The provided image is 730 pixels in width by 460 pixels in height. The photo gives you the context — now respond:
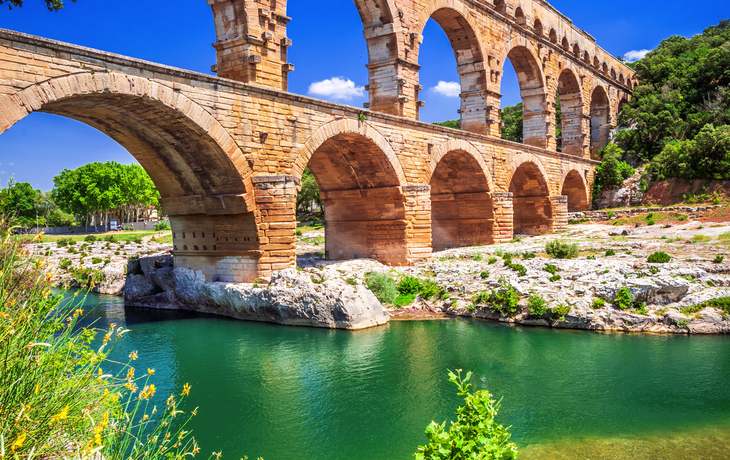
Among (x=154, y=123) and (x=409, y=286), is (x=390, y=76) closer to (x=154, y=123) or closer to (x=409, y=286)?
(x=409, y=286)

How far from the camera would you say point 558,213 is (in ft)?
84.0

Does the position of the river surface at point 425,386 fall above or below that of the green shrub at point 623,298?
below

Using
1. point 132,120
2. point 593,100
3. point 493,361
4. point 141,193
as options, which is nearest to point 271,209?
point 132,120

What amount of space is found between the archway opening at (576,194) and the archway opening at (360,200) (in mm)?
17451

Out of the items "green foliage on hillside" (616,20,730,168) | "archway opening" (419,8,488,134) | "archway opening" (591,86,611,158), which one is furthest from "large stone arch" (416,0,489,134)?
"archway opening" (591,86,611,158)

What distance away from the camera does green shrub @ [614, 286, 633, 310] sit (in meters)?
11.5

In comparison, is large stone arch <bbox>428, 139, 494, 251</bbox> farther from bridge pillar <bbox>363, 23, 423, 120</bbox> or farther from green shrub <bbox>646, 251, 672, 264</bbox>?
green shrub <bbox>646, 251, 672, 264</bbox>

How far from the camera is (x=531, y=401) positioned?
761 centimetres

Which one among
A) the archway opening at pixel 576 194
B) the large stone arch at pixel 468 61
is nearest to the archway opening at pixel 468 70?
the large stone arch at pixel 468 61

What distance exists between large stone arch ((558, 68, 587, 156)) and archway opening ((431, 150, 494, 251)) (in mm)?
13420

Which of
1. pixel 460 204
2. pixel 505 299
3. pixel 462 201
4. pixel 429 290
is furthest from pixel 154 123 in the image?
pixel 460 204

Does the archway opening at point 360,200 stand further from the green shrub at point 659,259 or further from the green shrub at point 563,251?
the green shrub at point 659,259

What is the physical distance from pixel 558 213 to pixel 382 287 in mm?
14946

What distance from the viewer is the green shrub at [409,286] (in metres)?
14.3
